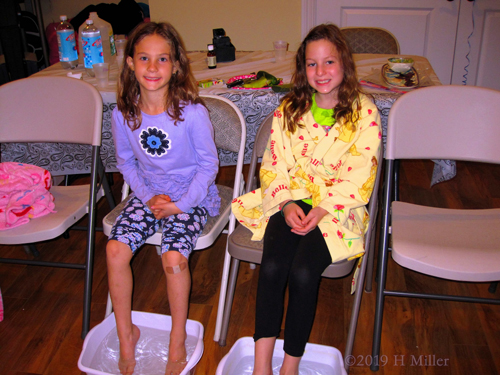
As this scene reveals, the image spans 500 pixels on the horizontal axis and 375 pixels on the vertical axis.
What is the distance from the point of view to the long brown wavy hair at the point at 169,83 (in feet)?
4.82

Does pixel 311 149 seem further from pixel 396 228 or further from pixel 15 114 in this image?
pixel 15 114

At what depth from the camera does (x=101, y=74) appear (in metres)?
1.98

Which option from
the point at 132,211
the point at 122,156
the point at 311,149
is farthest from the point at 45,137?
the point at 311,149

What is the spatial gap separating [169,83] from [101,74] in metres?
0.61

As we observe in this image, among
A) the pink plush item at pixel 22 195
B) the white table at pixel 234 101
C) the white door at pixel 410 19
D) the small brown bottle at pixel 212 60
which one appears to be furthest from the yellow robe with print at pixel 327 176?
the white door at pixel 410 19

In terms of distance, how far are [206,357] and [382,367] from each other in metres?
0.59

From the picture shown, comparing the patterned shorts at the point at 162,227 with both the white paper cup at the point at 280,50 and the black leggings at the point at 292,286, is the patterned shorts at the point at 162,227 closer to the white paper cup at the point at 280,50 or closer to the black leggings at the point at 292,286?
the black leggings at the point at 292,286

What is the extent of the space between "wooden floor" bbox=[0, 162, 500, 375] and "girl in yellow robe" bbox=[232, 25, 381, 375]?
38 cm

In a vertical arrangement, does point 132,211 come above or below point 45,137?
below

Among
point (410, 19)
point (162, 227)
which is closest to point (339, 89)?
point (162, 227)

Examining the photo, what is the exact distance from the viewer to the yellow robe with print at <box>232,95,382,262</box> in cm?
133

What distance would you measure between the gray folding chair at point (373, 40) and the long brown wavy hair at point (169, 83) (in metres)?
→ 1.43

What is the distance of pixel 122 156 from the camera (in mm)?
1571

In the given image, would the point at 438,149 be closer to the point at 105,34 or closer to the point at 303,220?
the point at 303,220
